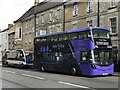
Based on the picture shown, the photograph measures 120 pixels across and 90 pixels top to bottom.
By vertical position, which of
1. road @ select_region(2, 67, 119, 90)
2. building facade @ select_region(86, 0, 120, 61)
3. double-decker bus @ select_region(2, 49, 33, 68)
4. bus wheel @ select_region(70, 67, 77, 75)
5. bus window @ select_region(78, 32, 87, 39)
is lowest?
road @ select_region(2, 67, 119, 90)

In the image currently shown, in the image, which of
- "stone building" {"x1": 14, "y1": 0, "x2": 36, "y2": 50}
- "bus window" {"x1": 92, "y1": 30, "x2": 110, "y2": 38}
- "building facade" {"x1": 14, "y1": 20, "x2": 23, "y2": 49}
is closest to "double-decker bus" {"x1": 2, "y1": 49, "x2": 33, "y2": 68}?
"stone building" {"x1": 14, "y1": 0, "x2": 36, "y2": 50}

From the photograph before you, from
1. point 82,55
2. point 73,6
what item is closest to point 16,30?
point 73,6

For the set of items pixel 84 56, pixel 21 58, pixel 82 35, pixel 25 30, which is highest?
pixel 25 30

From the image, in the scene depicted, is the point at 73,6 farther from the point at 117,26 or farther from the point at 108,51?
the point at 108,51

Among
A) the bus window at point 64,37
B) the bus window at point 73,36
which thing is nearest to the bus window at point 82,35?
the bus window at point 73,36

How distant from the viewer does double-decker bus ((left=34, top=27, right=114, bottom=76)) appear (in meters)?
24.2

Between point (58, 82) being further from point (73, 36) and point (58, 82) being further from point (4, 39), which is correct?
point (4, 39)

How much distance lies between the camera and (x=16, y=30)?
66.9 m

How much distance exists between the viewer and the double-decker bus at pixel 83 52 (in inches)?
953

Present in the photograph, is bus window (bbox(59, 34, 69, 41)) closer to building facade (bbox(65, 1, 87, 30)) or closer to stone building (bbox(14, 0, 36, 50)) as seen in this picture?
building facade (bbox(65, 1, 87, 30))

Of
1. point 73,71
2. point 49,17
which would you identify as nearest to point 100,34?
point 73,71

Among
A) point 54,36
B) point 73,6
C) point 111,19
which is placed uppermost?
point 73,6

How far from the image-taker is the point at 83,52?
→ 25.0 m

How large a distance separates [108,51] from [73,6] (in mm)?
18166
